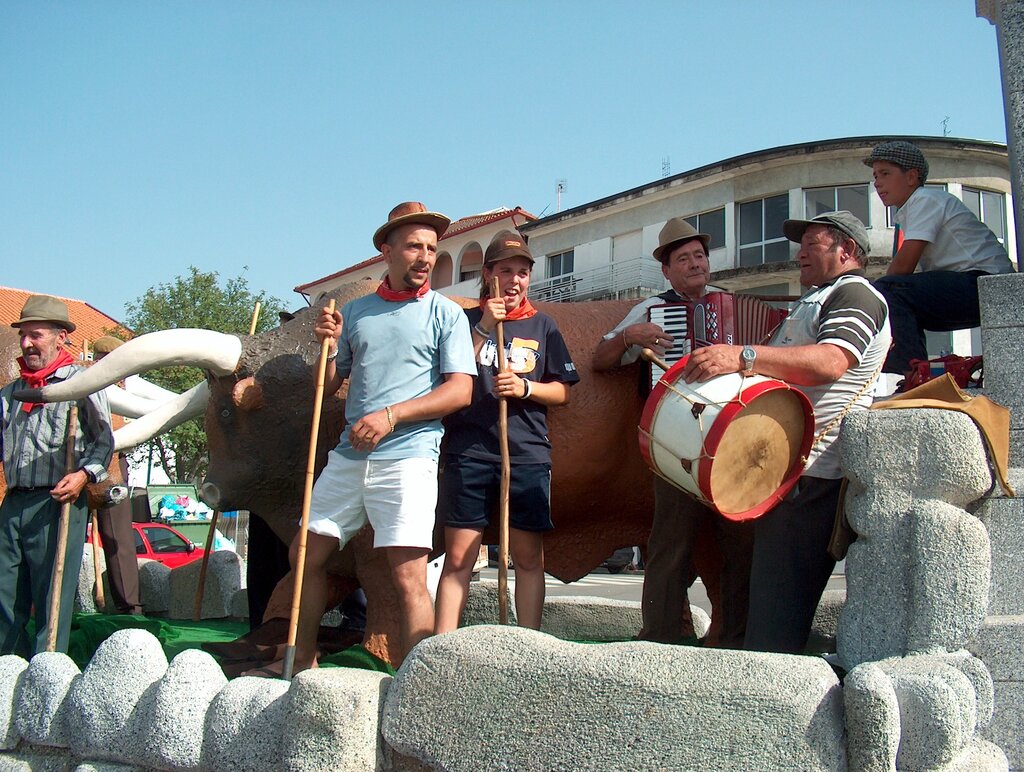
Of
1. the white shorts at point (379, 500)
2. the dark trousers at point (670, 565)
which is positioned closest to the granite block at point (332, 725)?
the white shorts at point (379, 500)

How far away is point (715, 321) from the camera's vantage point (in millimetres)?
4094

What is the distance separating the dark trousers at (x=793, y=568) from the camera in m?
3.38

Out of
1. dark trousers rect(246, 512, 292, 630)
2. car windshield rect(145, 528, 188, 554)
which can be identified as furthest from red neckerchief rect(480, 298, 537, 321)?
car windshield rect(145, 528, 188, 554)

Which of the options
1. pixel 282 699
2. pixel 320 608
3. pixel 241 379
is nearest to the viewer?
pixel 282 699

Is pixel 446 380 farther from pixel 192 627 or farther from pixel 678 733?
pixel 192 627

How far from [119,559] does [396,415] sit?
5226 millimetres

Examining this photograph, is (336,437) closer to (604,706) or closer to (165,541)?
(604,706)

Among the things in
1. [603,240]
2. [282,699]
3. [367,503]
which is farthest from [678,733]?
[603,240]

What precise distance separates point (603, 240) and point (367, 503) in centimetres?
2497

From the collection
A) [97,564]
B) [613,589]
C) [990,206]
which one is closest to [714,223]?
[990,206]

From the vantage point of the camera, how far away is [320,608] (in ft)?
→ 13.4

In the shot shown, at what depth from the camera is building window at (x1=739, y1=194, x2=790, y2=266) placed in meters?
24.9

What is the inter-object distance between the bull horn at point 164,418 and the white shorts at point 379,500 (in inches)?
61.2

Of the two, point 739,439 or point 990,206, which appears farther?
point 990,206
